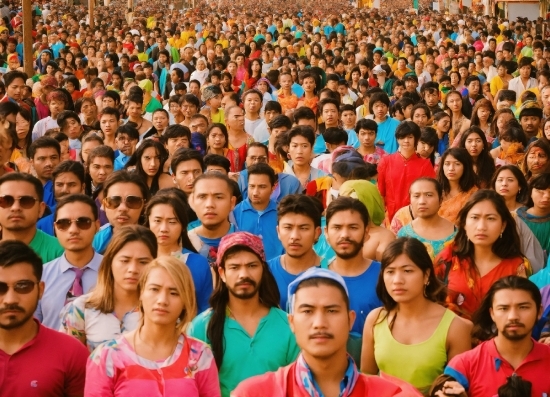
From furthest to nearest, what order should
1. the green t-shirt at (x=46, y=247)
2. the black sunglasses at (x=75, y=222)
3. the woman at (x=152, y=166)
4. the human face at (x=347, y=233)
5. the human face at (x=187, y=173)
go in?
1. the woman at (x=152, y=166)
2. the human face at (x=187, y=173)
3. the green t-shirt at (x=46, y=247)
4. the black sunglasses at (x=75, y=222)
5. the human face at (x=347, y=233)

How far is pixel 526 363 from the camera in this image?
201 inches

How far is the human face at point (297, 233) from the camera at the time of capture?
6.29m

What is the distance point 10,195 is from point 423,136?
16.3ft

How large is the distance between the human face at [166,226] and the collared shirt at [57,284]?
0.39 metres

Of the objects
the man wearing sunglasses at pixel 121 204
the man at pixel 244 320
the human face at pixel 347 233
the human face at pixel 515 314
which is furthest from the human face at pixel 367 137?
the human face at pixel 515 314

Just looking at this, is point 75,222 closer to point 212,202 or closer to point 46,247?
point 46,247

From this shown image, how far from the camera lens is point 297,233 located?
6.32 meters

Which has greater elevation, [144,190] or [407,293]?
[144,190]

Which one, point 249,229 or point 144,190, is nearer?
point 144,190

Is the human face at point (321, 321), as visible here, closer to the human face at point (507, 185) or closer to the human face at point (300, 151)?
the human face at point (507, 185)

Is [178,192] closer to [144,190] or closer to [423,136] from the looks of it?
[144,190]

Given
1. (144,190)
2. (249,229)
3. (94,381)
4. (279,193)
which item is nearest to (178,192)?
(144,190)

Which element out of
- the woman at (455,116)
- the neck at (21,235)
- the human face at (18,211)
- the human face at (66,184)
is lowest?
the neck at (21,235)

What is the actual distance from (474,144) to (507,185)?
1.68 meters
